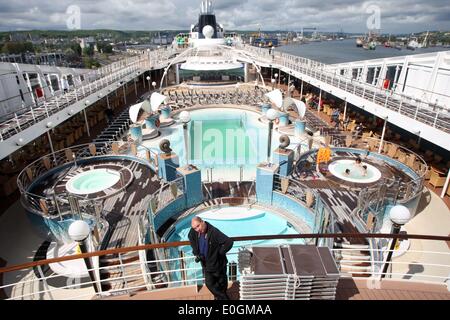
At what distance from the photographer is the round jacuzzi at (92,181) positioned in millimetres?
9030

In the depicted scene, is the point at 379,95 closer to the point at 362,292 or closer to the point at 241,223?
the point at 241,223

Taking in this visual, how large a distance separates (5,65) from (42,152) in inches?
377

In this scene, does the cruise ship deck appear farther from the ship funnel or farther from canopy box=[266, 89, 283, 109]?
the ship funnel

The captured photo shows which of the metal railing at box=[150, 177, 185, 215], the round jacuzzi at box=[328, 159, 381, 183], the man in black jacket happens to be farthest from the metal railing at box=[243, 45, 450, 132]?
the man in black jacket

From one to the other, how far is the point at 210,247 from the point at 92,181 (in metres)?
7.72

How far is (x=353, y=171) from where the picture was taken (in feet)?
33.1

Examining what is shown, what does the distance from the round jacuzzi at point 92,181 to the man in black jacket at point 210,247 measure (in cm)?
678

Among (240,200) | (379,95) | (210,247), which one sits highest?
(210,247)

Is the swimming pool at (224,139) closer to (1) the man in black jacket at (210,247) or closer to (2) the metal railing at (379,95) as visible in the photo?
(2) the metal railing at (379,95)

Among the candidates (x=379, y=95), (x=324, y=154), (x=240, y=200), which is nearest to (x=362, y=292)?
(x=240, y=200)

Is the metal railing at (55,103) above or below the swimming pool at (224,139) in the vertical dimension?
above

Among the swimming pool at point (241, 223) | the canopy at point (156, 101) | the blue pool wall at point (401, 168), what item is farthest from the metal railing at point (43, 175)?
the blue pool wall at point (401, 168)
